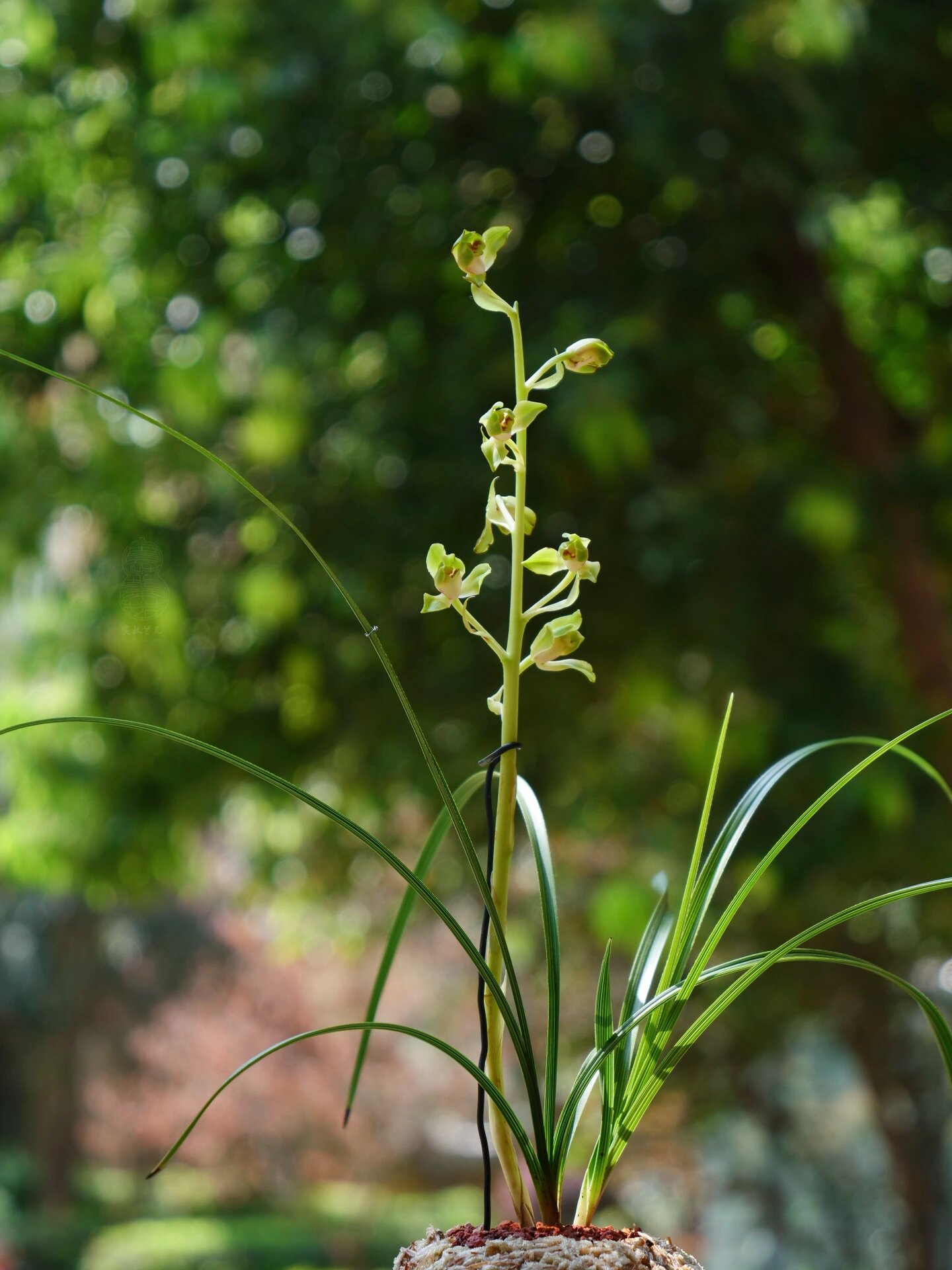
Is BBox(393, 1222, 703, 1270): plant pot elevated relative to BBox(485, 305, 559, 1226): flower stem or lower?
lower

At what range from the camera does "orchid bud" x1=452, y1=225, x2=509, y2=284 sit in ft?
1.73

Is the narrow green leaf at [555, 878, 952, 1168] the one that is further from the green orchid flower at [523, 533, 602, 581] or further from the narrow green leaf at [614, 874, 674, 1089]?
the green orchid flower at [523, 533, 602, 581]

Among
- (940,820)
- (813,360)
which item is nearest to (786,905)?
(940,820)

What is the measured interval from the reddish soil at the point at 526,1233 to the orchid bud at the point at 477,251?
40 cm

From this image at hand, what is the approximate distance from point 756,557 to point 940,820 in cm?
61

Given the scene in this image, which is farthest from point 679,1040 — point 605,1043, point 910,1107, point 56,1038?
point 56,1038

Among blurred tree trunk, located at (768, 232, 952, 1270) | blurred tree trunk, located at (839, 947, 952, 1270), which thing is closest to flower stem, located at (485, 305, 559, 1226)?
blurred tree trunk, located at (768, 232, 952, 1270)

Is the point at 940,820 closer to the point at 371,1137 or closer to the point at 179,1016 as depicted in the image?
the point at 371,1137

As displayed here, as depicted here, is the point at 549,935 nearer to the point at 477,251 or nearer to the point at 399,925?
the point at 399,925

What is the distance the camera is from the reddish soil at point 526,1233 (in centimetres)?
47

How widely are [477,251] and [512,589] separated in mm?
150

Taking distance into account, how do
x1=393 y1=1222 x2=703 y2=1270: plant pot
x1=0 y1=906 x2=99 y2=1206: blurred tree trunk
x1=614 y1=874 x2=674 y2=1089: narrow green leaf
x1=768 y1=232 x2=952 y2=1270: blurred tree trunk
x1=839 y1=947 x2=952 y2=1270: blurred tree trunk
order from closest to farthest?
x1=393 y1=1222 x2=703 y2=1270: plant pot
x1=614 y1=874 x2=674 y2=1089: narrow green leaf
x1=768 y1=232 x2=952 y2=1270: blurred tree trunk
x1=839 y1=947 x2=952 y2=1270: blurred tree trunk
x1=0 y1=906 x2=99 y2=1206: blurred tree trunk

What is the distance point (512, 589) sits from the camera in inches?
20.7

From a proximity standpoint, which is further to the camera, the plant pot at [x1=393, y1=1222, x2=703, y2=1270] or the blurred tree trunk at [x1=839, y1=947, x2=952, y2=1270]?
the blurred tree trunk at [x1=839, y1=947, x2=952, y2=1270]
